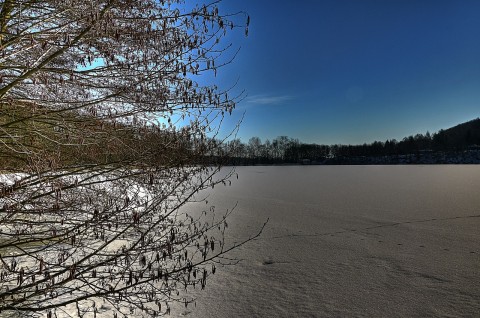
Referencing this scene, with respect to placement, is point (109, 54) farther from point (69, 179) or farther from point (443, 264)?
point (443, 264)

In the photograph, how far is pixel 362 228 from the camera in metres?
6.88

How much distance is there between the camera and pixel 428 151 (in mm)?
69438

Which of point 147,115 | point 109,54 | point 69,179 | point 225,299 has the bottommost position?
point 225,299

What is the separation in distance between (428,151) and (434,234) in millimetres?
71421

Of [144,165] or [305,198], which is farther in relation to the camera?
[305,198]

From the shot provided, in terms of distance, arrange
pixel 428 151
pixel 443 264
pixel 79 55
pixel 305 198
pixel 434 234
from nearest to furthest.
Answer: pixel 79 55
pixel 443 264
pixel 434 234
pixel 305 198
pixel 428 151

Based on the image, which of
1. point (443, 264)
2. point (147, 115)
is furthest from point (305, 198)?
point (147, 115)

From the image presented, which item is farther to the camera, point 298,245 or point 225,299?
point 298,245

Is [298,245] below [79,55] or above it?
below

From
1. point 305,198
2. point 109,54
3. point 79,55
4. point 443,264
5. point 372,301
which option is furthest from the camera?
point 305,198

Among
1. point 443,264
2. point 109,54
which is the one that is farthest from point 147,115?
point 443,264

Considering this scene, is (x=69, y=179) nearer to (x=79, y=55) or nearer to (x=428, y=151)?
(x=79, y=55)

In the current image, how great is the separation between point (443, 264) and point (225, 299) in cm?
287

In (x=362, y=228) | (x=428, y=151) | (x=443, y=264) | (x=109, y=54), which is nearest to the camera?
(x=109, y=54)
